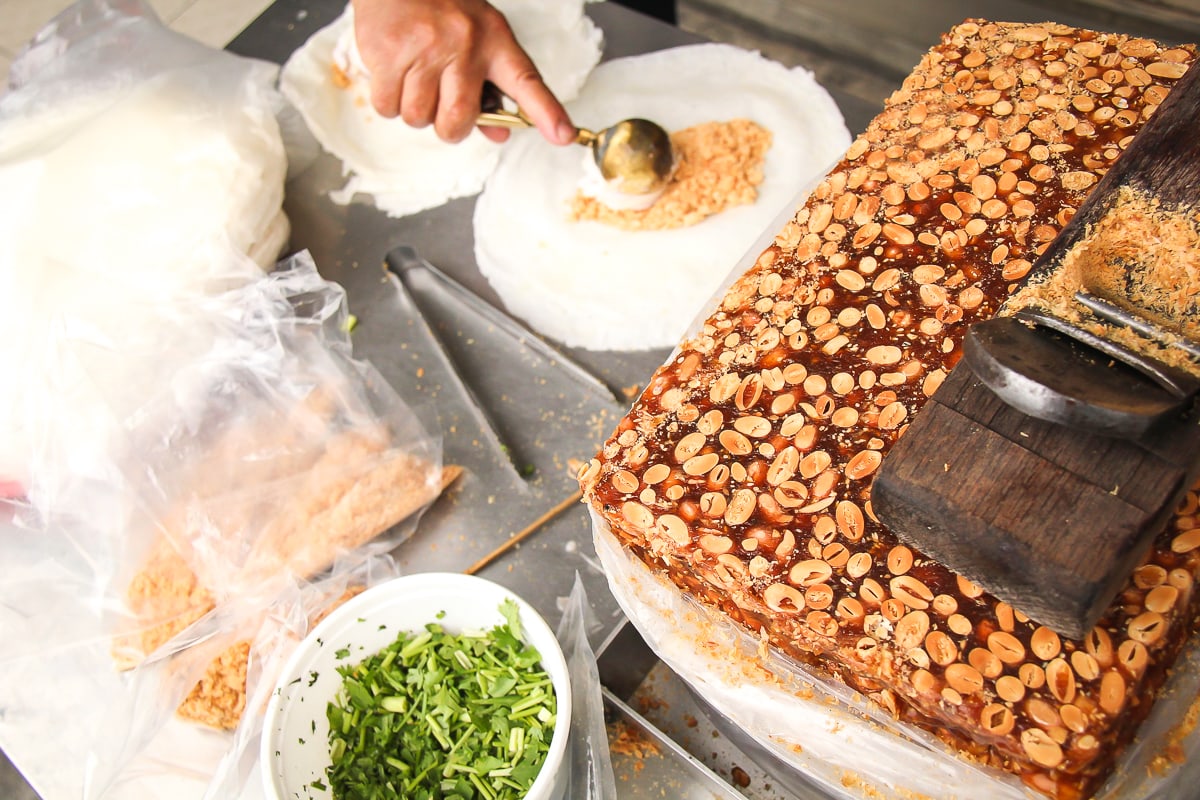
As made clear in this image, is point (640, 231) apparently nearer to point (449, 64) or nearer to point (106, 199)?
point (449, 64)

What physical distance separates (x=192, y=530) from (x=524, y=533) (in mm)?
527

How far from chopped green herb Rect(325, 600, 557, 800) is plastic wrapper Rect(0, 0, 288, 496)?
625mm

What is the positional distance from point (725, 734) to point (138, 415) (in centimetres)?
106

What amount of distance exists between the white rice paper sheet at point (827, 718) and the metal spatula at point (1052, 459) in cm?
19

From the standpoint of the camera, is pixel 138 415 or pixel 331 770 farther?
pixel 138 415

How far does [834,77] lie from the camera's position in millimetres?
3100

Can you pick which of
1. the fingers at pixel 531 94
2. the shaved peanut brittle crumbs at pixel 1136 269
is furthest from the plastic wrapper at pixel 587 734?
the fingers at pixel 531 94

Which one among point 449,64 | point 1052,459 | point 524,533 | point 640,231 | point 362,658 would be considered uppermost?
point 1052,459

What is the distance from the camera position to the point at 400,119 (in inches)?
79.9

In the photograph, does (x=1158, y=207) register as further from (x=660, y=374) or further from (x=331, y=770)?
(x=331, y=770)

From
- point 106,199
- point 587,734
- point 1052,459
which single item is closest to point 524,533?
point 587,734

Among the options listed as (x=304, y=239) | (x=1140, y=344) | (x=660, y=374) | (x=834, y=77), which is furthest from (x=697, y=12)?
(x=1140, y=344)

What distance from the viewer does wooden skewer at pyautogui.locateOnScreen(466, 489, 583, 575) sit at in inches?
56.9

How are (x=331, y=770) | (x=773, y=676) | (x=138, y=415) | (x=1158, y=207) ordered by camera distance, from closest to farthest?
1. (x=1158, y=207)
2. (x=773, y=676)
3. (x=331, y=770)
4. (x=138, y=415)
